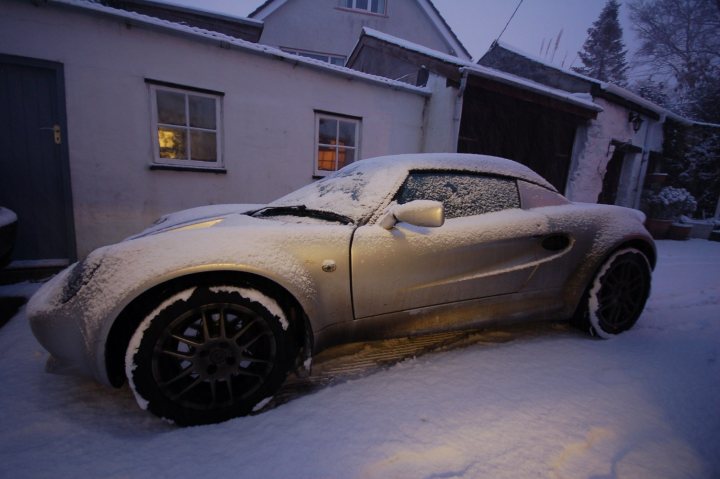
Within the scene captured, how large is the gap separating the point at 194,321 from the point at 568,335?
2.66 metres

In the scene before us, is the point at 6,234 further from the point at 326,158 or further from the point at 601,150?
the point at 601,150

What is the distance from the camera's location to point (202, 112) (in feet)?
16.3

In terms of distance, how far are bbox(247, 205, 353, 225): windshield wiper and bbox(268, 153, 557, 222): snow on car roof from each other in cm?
3

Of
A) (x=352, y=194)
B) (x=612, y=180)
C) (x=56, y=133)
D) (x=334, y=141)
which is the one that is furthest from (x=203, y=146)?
(x=612, y=180)

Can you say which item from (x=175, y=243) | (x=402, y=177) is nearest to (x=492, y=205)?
(x=402, y=177)

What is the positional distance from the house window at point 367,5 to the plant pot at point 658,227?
1251 centimetres

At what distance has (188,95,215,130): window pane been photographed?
4871 mm

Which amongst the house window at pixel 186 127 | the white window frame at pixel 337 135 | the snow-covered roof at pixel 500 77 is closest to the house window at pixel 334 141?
the white window frame at pixel 337 135

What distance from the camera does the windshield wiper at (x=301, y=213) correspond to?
1881 mm

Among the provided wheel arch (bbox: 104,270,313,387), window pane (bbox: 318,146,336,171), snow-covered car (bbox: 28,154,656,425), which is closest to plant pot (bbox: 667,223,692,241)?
snow-covered car (bbox: 28,154,656,425)

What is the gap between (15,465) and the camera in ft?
4.20

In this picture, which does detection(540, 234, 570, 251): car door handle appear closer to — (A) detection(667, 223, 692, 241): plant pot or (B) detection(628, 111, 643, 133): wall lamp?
(A) detection(667, 223, 692, 241): plant pot

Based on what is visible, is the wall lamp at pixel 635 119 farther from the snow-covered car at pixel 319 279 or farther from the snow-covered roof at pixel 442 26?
the snow-covered car at pixel 319 279

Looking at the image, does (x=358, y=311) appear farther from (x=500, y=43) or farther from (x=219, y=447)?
(x=500, y=43)
